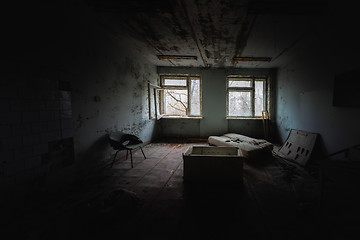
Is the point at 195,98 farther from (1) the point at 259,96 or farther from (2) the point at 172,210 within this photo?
(2) the point at 172,210

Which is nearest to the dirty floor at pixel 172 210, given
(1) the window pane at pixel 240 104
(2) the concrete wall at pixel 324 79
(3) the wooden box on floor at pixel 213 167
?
(3) the wooden box on floor at pixel 213 167

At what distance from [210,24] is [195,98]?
349 cm

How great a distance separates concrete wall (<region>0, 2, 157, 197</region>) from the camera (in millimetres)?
1804

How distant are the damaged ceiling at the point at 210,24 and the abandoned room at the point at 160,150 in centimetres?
2

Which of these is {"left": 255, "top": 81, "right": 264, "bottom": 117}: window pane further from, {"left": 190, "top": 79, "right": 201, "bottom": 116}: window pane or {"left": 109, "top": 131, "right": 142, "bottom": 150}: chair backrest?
{"left": 109, "top": 131, "right": 142, "bottom": 150}: chair backrest

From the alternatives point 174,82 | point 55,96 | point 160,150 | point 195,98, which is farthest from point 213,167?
point 174,82

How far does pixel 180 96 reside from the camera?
6207mm

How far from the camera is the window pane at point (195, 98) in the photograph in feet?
19.9

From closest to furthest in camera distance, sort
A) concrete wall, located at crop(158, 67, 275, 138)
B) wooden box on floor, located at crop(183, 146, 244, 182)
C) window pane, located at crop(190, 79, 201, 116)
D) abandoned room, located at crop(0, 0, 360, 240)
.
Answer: abandoned room, located at crop(0, 0, 360, 240) < wooden box on floor, located at crop(183, 146, 244, 182) < concrete wall, located at crop(158, 67, 275, 138) < window pane, located at crop(190, 79, 201, 116)

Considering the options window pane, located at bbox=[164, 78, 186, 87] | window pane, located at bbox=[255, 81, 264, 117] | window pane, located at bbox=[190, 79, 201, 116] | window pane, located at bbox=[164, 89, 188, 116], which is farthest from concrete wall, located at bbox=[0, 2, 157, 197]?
window pane, located at bbox=[255, 81, 264, 117]

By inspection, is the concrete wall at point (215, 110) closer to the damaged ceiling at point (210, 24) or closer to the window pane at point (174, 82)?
the window pane at point (174, 82)

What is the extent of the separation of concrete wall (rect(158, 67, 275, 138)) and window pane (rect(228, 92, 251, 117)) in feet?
1.02

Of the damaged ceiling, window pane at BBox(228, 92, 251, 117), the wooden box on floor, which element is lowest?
the wooden box on floor

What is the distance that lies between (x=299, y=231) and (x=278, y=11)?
2688 mm
